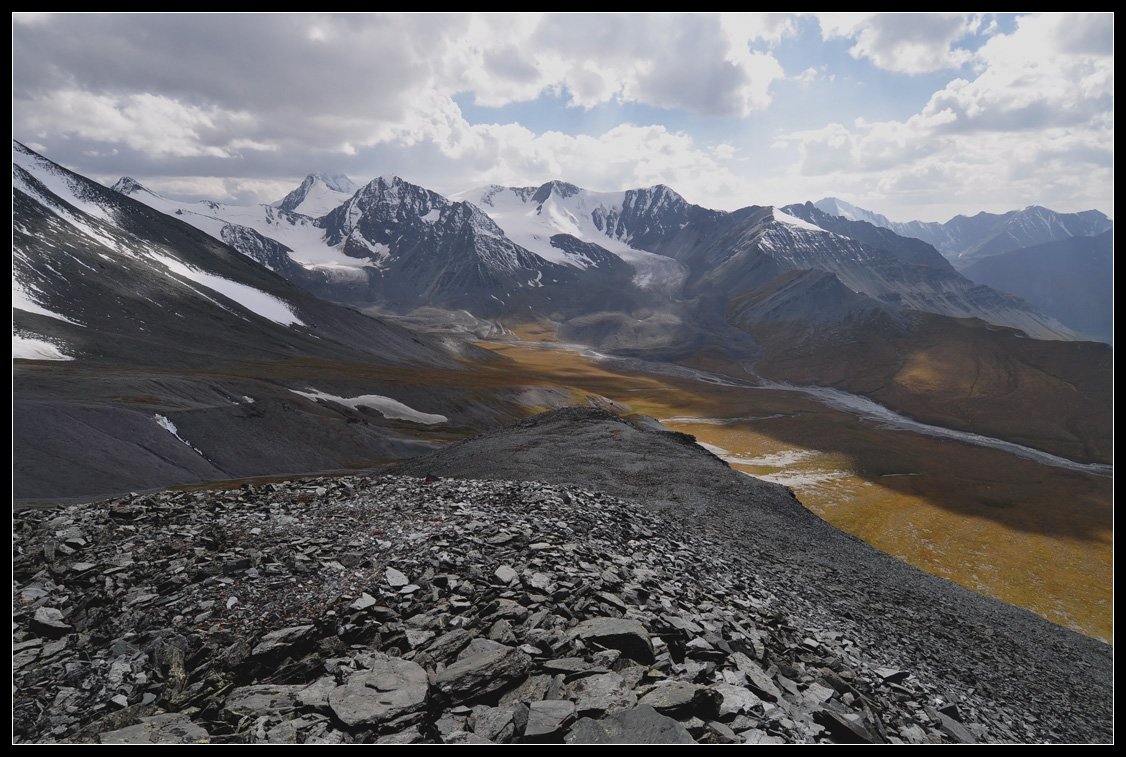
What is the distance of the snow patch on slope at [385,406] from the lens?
74.1m

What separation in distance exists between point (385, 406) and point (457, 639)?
70.9 meters

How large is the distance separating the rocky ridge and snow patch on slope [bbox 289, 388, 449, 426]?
2267 inches

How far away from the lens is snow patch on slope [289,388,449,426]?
243ft

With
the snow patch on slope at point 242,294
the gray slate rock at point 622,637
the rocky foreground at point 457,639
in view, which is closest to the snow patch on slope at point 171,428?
the rocky foreground at point 457,639

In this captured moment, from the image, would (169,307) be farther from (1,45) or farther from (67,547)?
(1,45)

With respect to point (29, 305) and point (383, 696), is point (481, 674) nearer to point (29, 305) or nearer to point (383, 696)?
point (383, 696)

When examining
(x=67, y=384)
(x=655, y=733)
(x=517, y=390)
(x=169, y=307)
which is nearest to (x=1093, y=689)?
(x=655, y=733)

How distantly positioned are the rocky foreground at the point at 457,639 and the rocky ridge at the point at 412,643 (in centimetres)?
5

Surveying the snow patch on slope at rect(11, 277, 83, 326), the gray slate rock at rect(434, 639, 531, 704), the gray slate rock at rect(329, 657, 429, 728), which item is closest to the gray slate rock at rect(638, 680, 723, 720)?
the gray slate rock at rect(434, 639, 531, 704)

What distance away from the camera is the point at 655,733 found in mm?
7973

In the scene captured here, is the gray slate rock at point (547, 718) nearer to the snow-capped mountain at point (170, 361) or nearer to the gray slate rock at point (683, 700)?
the gray slate rock at point (683, 700)

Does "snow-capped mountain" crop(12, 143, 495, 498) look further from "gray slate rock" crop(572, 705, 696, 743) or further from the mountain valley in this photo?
"gray slate rock" crop(572, 705, 696, 743)

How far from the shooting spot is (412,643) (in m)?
10.7

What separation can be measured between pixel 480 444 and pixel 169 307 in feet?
322
